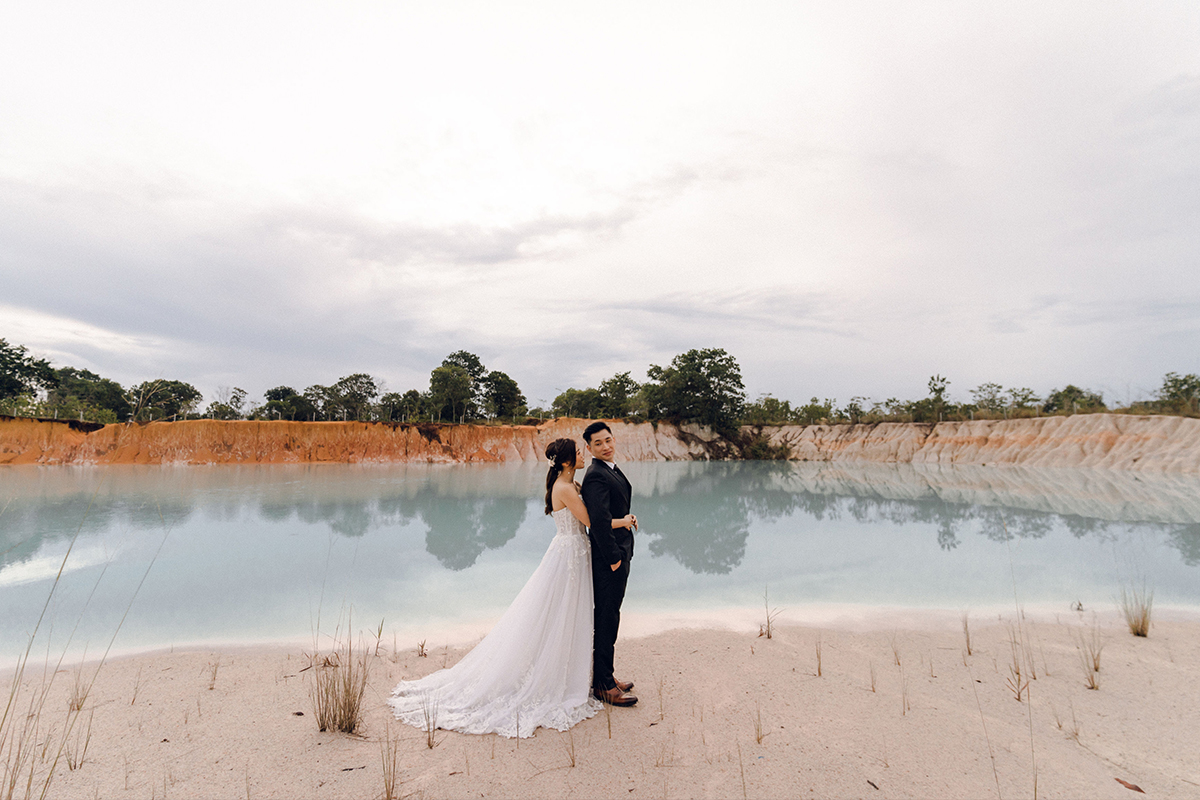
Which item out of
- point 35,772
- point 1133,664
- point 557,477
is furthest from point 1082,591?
point 35,772

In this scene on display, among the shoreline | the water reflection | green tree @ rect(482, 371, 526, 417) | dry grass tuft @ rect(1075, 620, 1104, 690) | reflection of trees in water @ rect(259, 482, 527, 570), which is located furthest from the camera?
green tree @ rect(482, 371, 526, 417)

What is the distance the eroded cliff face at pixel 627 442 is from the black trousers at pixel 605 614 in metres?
33.9

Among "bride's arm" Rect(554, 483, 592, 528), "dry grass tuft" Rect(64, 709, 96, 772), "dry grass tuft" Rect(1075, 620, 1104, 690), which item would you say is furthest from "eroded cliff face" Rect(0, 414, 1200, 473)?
"bride's arm" Rect(554, 483, 592, 528)

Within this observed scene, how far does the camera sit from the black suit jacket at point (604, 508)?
3.28 m

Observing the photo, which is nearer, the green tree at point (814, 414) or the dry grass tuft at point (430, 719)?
the dry grass tuft at point (430, 719)

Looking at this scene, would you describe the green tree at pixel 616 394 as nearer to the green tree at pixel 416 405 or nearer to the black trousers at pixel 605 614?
the green tree at pixel 416 405

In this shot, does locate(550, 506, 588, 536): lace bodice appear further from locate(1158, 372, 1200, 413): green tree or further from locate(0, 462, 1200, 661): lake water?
locate(1158, 372, 1200, 413): green tree

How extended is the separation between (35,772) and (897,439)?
4307 cm

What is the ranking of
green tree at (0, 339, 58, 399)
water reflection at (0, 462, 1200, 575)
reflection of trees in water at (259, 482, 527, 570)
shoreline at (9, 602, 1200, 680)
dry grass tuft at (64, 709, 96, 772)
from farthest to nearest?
green tree at (0, 339, 58, 399), water reflection at (0, 462, 1200, 575), reflection of trees in water at (259, 482, 527, 570), shoreline at (9, 602, 1200, 680), dry grass tuft at (64, 709, 96, 772)

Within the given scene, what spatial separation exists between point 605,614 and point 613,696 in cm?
54

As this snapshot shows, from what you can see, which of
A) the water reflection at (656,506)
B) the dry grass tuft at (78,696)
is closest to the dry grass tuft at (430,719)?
the dry grass tuft at (78,696)

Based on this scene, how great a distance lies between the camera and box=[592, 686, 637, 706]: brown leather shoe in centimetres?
335

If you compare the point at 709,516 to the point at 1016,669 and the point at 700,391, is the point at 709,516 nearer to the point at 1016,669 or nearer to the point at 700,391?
the point at 1016,669

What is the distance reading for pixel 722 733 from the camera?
3029 millimetres
